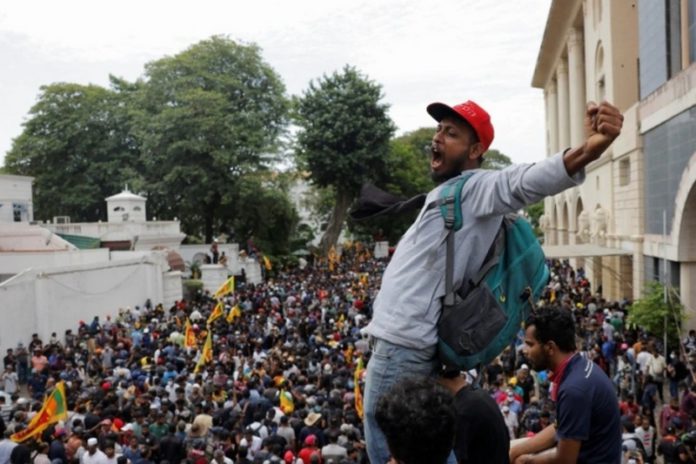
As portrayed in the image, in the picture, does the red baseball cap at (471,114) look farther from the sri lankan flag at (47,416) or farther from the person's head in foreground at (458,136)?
the sri lankan flag at (47,416)

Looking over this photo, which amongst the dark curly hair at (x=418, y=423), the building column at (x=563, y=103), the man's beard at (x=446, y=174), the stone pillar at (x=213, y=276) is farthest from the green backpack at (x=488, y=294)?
the building column at (x=563, y=103)

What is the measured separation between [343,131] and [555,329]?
1556 inches

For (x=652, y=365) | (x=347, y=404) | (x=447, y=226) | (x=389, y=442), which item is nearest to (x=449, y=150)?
A: (x=447, y=226)

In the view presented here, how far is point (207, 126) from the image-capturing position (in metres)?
39.2

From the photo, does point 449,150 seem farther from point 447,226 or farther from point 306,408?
point 306,408

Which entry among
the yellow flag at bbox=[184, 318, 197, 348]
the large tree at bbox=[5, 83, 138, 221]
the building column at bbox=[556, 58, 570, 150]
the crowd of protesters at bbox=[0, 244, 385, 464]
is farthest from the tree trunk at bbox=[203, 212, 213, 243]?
the yellow flag at bbox=[184, 318, 197, 348]

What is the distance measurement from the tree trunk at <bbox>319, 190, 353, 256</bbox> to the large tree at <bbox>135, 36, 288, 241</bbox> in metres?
5.49

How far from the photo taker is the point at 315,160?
43.0 metres

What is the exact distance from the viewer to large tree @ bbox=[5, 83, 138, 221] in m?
45.2

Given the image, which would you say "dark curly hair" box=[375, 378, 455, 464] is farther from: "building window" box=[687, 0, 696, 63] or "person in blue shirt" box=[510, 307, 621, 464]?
"building window" box=[687, 0, 696, 63]

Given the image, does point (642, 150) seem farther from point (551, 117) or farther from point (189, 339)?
point (551, 117)

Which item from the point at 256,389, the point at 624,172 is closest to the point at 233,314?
the point at 256,389

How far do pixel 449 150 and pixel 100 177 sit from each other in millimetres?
44822

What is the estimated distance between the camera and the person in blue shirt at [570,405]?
10.8ft
